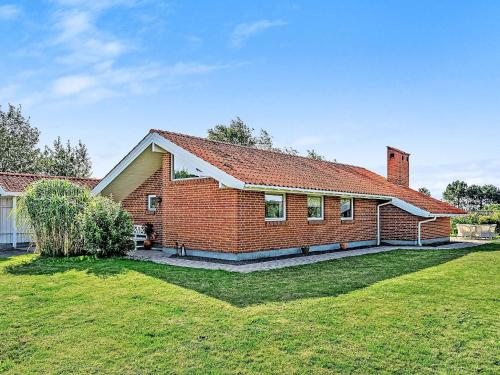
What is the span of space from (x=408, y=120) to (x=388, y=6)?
625cm

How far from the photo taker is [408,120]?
1827cm

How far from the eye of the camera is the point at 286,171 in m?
15.9

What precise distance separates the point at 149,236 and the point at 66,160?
116 ft

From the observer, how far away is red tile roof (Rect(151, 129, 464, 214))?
13406 mm

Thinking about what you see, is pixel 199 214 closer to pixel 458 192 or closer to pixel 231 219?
pixel 231 219

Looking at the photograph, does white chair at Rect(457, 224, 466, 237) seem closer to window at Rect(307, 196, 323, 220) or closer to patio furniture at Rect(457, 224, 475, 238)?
patio furniture at Rect(457, 224, 475, 238)

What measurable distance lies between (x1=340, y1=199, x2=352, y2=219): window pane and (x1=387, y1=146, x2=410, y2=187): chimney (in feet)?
24.8

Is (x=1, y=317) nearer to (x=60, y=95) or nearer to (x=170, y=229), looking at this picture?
(x=170, y=229)

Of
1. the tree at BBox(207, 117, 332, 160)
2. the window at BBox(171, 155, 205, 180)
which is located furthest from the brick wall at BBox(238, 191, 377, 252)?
the tree at BBox(207, 117, 332, 160)

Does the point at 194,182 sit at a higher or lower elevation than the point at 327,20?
lower

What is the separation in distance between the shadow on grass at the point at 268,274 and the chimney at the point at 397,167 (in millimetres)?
10433

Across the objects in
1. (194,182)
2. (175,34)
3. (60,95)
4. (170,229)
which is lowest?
(170,229)

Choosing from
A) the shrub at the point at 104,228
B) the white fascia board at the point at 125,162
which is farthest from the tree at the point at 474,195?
the shrub at the point at 104,228

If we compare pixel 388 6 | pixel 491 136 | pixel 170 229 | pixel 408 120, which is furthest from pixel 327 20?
pixel 491 136
